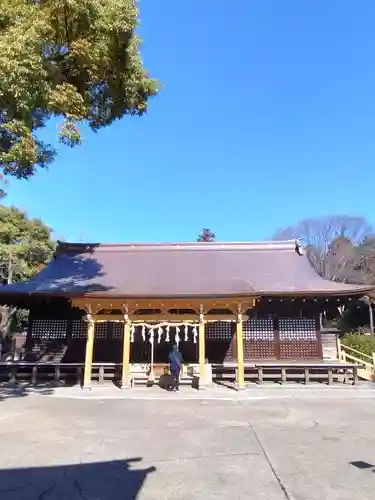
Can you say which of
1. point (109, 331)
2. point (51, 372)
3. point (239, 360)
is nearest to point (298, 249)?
point (239, 360)

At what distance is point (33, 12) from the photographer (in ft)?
20.1

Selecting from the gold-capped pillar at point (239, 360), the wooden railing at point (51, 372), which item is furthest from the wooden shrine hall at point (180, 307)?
the wooden railing at point (51, 372)

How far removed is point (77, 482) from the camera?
407 cm

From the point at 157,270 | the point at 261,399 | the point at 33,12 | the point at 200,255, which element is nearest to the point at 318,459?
the point at 261,399

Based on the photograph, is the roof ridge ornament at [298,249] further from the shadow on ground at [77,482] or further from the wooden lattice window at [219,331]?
the shadow on ground at [77,482]

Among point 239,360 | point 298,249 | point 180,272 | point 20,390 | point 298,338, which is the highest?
point 298,249

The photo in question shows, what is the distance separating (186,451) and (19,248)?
24.2 meters

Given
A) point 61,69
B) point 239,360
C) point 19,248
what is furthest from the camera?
point 19,248

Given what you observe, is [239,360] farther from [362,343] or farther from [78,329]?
[362,343]

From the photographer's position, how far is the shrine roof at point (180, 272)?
12383 mm

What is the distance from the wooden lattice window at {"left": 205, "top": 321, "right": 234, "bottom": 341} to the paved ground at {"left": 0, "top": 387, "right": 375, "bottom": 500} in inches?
210

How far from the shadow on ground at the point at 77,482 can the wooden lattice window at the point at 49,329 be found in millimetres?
10348

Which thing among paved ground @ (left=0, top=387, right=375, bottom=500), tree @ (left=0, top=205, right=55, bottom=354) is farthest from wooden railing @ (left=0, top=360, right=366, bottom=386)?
tree @ (left=0, top=205, right=55, bottom=354)

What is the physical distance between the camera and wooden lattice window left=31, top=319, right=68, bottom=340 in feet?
47.1
